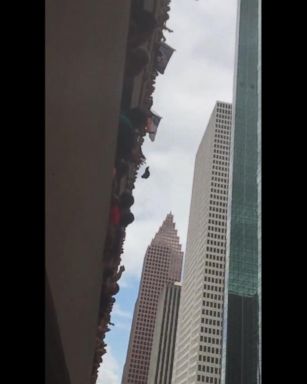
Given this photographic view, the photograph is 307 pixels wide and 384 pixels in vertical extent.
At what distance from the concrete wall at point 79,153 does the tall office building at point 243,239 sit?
48595 millimetres

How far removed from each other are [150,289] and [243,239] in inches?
2149

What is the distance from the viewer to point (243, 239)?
6406cm

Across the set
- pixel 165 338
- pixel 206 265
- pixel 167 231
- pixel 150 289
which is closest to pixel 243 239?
pixel 206 265

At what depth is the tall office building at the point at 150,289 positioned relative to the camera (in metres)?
97.9

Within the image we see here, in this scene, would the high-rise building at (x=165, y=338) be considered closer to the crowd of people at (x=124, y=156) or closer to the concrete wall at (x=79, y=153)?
the crowd of people at (x=124, y=156)

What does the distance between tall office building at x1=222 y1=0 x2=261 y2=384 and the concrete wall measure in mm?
48595

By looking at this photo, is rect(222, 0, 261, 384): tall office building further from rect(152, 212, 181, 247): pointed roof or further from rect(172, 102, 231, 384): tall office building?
rect(152, 212, 181, 247): pointed roof

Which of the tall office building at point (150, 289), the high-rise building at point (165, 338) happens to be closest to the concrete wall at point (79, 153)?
the high-rise building at point (165, 338)

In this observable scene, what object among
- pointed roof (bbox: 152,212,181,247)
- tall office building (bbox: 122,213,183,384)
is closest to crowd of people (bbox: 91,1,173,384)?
tall office building (bbox: 122,213,183,384)

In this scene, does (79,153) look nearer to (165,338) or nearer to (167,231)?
(165,338)

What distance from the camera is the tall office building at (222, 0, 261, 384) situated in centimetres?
5756
